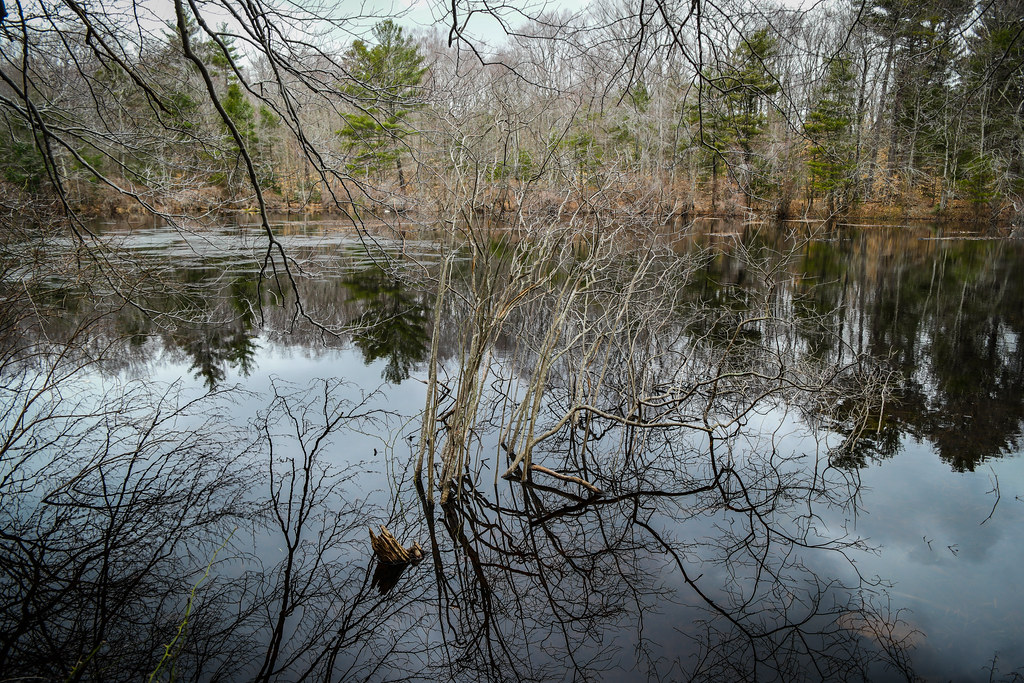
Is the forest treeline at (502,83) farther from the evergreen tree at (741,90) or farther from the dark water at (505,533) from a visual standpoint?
the dark water at (505,533)

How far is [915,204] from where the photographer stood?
1130 inches

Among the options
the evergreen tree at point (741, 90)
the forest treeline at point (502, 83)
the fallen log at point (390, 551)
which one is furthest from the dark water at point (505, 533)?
the evergreen tree at point (741, 90)

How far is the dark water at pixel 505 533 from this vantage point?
432 centimetres

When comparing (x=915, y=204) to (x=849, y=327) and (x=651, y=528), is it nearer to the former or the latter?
(x=849, y=327)

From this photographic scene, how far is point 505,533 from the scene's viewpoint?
5.84 meters

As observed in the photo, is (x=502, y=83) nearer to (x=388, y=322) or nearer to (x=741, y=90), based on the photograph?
(x=741, y=90)

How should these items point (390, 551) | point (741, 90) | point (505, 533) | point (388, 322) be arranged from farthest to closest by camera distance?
point (388, 322) → point (505, 533) → point (390, 551) → point (741, 90)

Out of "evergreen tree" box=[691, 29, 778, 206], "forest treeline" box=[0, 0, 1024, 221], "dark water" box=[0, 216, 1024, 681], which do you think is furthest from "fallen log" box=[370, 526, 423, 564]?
"evergreen tree" box=[691, 29, 778, 206]

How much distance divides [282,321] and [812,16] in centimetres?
1279

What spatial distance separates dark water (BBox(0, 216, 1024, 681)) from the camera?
4.32 m

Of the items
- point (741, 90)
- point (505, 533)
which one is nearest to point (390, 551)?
point (505, 533)

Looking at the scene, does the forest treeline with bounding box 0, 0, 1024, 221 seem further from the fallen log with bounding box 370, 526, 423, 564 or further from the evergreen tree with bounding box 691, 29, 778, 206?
the fallen log with bounding box 370, 526, 423, 564

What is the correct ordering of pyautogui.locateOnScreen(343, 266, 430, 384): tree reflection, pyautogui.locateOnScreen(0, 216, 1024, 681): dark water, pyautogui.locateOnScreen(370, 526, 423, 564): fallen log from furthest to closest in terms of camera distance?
pyautogui.locateOnScreen(343, 266, 430, 384): tree reflection < pyautogui.locateOnScreen(370, 526, 423, 564): fallen log < pyautogui.locateOnScreen(0, 216, 1024, 681): dark water

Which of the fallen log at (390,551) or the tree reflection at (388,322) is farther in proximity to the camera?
the tree reflection at (388,322)
